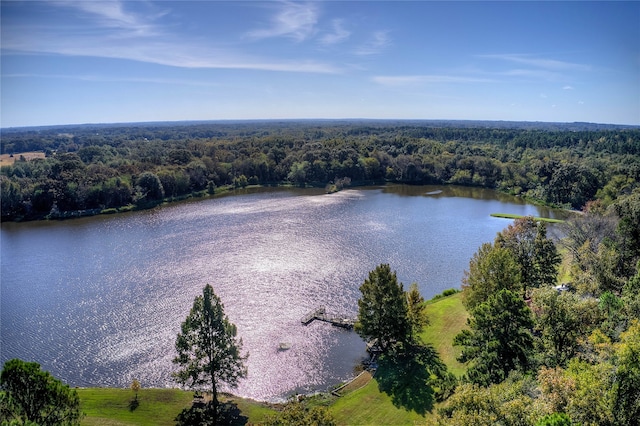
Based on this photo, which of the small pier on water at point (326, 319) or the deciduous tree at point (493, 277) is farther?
the small pier on water at point (326, 319)

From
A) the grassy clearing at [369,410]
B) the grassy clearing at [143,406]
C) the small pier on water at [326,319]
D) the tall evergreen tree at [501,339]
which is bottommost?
the grassy clearing at [143,406]

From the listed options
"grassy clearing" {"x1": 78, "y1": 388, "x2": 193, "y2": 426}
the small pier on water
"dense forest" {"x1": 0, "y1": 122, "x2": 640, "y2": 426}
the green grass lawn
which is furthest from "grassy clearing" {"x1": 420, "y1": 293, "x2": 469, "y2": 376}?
"grassy clearing" {"x1": 78, "y1": 388, "x2": 193, "y2": 426}

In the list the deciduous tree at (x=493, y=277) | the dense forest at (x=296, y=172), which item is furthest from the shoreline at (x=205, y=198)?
the deciduous tree at (x=493, y=277)

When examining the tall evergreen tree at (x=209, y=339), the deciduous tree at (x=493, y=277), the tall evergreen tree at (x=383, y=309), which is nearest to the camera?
the tall evergreen tree at (x=209, y=339)

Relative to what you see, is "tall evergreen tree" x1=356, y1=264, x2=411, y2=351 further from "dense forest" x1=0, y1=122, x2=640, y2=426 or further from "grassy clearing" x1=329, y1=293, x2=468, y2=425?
"grassy clearing" x1=329, y1=293, x2=468, y2=425

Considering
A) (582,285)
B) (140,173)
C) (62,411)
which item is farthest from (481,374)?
(140,173)

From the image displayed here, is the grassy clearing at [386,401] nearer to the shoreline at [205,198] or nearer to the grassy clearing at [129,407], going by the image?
the grassy clearing at [129,407]

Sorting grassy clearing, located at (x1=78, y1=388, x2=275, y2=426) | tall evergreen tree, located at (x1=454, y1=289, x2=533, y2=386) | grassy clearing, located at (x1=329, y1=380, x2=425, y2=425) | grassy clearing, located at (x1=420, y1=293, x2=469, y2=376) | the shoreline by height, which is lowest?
grassy clearing, located at (x1=78, y1=388, x2=275, y2=426)
